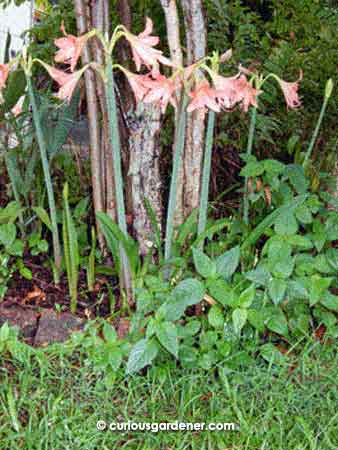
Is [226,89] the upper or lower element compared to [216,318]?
upper

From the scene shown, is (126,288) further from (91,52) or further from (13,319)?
(91,52)

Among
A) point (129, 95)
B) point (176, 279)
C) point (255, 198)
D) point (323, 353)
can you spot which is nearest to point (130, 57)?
point (129, 95)

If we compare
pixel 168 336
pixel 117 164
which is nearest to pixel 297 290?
pixel 168 336

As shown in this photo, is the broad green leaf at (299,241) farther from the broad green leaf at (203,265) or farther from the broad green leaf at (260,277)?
the broad green leaf at (203,265)

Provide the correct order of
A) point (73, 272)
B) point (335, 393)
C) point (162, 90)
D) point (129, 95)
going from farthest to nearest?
point (129, 95) → point (73, 272) → point (335, 393) → point (162, 90)

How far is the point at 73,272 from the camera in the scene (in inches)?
97.3

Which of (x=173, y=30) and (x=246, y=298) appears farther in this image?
(x=173, y=30)

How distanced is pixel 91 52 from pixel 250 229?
884mm

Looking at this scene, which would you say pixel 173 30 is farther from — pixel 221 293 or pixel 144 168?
pixel 221 293

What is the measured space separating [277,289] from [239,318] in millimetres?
155

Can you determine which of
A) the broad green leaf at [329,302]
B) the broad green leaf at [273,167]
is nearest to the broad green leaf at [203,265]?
the broad green leaf at [329,302]

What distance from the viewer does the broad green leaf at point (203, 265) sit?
2.21 metres

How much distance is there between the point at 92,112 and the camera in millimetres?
2596

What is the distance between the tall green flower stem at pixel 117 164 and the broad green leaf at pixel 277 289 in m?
0.52
